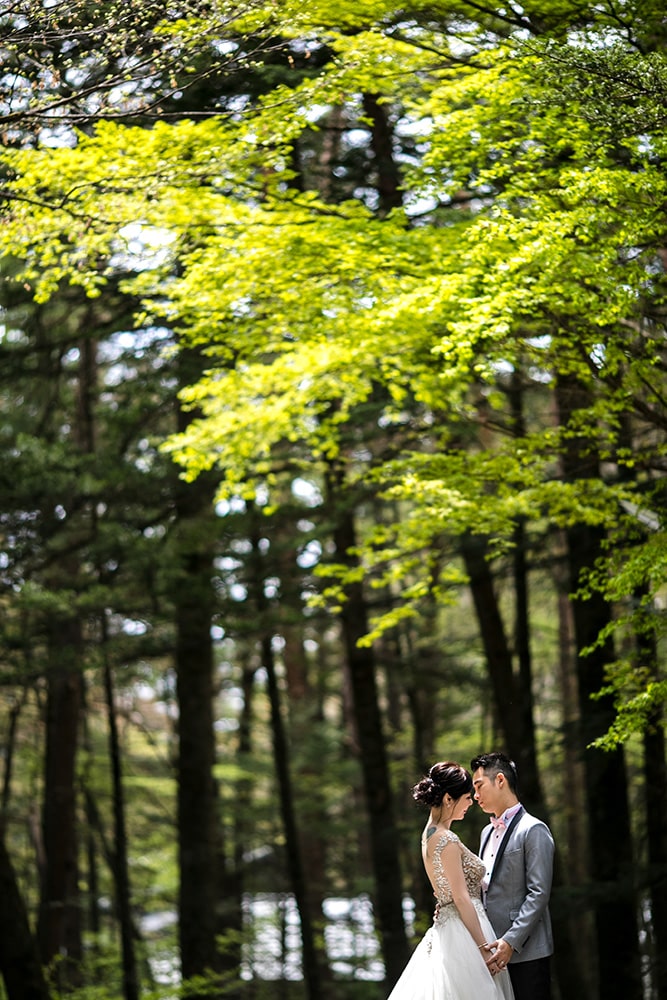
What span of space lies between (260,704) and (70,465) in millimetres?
26964

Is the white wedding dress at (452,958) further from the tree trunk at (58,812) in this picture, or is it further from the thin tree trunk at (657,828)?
the tree trunk at (58,812)

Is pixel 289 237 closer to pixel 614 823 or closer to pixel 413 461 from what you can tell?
pixel 413 461

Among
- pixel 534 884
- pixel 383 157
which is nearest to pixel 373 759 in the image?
pixel 383 157

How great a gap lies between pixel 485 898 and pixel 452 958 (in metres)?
0.35

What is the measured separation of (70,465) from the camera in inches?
500

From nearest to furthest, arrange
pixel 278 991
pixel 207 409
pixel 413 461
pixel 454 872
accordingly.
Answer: pixel 454 872 < pixel 413 461 < pixel 207 409 < pixel 278 991

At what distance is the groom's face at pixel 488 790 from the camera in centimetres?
549

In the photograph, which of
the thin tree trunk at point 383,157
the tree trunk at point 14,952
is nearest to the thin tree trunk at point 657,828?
the thin tree trunk at point 383,157

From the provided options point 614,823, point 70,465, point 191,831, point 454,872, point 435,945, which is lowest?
point 191,831

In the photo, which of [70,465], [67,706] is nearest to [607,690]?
[70,465]

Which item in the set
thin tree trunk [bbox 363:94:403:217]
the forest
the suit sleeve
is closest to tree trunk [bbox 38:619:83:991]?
the forest

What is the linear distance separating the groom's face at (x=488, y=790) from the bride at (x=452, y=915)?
0.27 feet

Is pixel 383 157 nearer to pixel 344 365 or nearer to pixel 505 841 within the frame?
pixel 344 365

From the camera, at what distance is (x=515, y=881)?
17.8 ft
